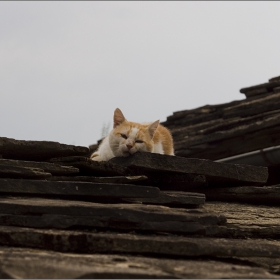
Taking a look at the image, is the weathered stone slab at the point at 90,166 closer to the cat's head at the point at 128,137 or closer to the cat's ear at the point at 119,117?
the cat's head at the point at 128,137

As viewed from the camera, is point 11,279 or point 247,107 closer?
point 11,279

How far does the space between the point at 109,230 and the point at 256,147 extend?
4752 millimetres

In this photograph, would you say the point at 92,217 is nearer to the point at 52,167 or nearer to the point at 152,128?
the point at 52,167

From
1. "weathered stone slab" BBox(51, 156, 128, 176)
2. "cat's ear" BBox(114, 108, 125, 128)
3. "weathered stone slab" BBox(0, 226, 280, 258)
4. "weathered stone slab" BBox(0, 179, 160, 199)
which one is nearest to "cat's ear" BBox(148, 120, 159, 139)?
"cat's ear" BBox(114, 108, 125, 128)

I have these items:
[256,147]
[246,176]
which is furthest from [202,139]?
[246,176]

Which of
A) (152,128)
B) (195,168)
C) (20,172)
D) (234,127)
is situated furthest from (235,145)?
(20,172)

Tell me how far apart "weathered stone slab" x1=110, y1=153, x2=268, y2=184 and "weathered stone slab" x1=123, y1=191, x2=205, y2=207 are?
0.35 meters

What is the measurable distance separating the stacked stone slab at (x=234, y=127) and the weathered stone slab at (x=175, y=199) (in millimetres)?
3677

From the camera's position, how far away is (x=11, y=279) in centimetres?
246

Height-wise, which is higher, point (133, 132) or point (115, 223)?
point (133, 132)

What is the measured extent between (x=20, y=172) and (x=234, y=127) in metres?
4.89

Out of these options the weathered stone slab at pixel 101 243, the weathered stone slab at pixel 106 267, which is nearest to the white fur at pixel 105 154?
the weathered stone slab at pixel 101 243

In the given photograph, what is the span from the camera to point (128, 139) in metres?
4.96

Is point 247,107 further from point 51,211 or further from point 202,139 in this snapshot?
point 51,211
